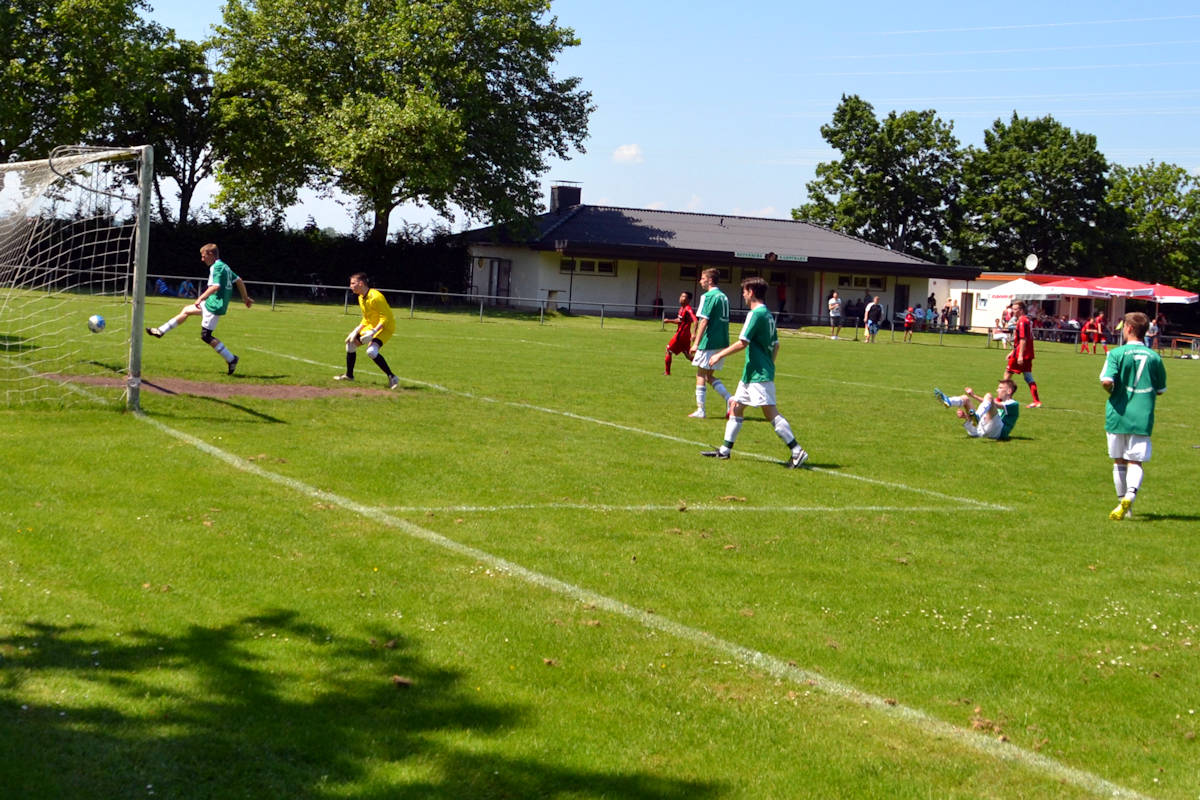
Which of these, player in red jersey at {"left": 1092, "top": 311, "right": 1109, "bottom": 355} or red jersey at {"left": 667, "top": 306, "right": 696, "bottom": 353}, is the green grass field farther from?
player in red jersey at {"left": 1092, "top": 311, "right": 1109, "bottom": 355}

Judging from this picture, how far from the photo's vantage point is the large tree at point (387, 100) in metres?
46.5

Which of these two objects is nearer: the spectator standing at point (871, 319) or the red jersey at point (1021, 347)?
the red jersey at point (1021, 347)

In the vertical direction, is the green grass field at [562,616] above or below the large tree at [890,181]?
below

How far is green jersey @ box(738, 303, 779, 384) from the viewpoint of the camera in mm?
12281

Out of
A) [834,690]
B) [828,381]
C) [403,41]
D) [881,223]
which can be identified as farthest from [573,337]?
[881,223]

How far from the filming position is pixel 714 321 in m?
16.0

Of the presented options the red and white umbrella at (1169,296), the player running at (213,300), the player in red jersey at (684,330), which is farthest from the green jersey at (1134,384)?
the red and white umbrella at (1169,296)

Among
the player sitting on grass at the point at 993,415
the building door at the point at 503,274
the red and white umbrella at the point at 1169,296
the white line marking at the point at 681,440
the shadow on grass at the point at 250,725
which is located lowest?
the shadow on grass at the point at 250,725

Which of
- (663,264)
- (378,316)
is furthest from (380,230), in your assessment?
(378,316)

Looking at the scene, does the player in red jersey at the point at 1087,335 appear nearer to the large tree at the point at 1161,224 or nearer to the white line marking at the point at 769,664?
the large tree at the point at 1161,224

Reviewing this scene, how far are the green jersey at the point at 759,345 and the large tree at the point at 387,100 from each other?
35191mm

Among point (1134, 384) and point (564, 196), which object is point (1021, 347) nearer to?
point (1134, 384)

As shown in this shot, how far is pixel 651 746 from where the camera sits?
4.91 meters

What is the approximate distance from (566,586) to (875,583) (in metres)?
2.04
